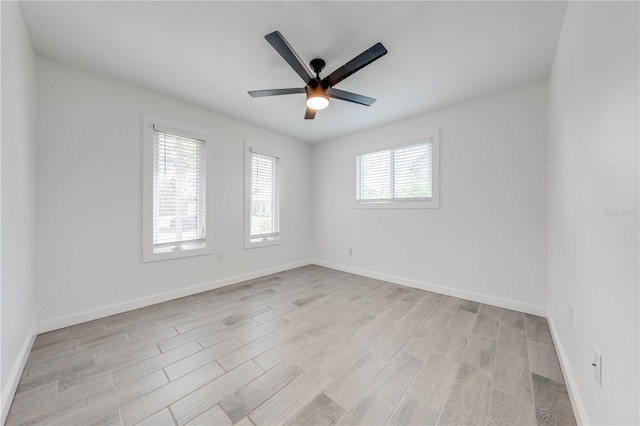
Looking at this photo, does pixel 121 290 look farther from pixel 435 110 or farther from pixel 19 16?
pixel 435 110

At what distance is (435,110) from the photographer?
3209 mm

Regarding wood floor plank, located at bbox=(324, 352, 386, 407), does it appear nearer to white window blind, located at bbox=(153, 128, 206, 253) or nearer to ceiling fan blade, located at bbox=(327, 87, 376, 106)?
ceiling fan blade, located at bbox=(327, 87, 376, 106)

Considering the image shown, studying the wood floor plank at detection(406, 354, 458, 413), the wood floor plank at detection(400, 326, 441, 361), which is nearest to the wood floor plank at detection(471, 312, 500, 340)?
the wood floor plank at detection(400, 326, 441, 361)

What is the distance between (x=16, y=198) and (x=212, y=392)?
1.83 metres

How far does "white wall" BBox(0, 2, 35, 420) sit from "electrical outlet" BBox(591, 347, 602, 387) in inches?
115

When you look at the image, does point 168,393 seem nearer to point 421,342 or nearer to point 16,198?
point 16,198

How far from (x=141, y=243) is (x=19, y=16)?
2005mm

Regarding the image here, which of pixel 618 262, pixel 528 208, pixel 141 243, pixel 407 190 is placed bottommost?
pixel 141 243

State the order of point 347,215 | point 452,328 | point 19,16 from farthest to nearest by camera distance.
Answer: point 347,215 → point 452,328 → point 19,16

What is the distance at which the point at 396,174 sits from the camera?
12.1 feet

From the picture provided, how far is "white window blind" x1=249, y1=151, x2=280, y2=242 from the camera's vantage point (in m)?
3.92

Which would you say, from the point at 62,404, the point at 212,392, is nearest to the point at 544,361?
the point at 212,392

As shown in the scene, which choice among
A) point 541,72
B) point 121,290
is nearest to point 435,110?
point 541,72

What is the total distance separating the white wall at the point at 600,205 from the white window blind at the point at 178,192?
358 cm
